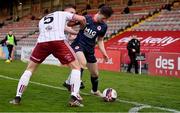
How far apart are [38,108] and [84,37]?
2300 mm

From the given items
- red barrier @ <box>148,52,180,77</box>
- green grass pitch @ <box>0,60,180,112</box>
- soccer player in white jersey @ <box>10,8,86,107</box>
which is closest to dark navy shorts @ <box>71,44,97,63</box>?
green grass pitch @ <box>0,60,180,112</box>

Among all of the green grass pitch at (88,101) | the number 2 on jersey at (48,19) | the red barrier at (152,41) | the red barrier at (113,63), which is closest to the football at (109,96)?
the green grass pitch at (88,101)

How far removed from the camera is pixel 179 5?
2947cm

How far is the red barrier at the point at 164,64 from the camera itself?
1767cm

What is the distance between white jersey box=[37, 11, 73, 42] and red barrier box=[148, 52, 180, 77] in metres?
10.4

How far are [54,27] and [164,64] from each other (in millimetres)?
11043

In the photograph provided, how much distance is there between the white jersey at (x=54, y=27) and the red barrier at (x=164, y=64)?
1045 centimetres

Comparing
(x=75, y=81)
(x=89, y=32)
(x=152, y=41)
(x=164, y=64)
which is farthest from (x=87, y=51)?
(x=152, y=41)

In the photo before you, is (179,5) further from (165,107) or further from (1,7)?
(1,7)

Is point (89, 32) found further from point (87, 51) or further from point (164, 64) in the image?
point (164, 64)

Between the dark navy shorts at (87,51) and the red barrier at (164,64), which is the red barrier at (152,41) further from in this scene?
the dark navy shorts at (87,51)

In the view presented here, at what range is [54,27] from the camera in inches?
307

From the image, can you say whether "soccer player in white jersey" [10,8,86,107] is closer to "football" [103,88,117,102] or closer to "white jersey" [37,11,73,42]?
"white jersey" [37,11,73,42]

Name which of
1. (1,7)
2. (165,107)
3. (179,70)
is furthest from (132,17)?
(1,7)
